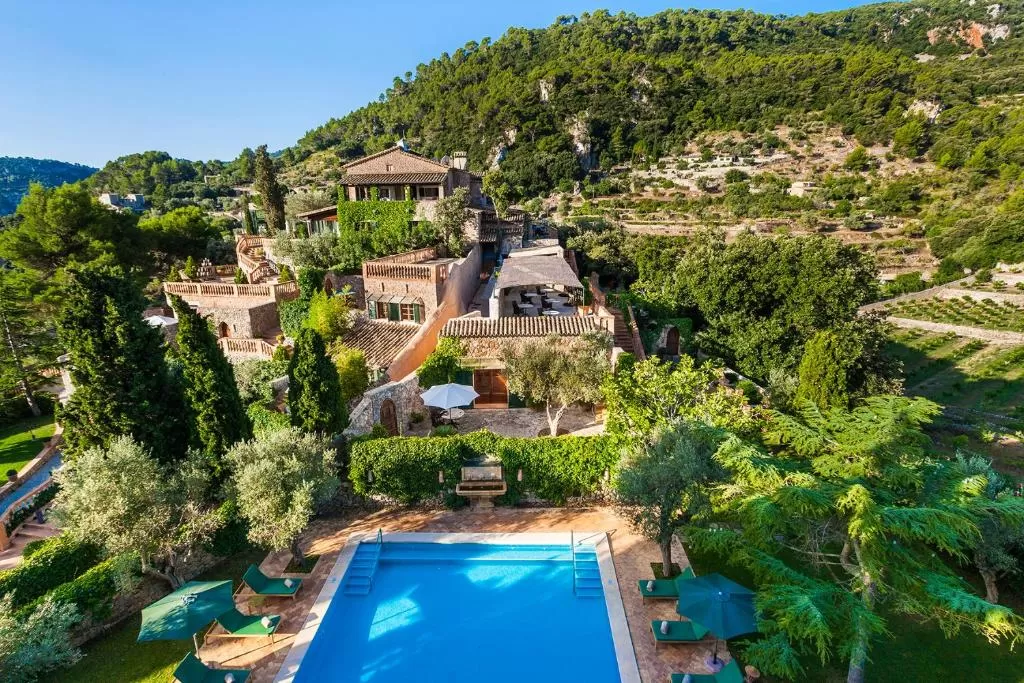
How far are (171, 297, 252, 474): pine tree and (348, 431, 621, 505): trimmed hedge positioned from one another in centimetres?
391

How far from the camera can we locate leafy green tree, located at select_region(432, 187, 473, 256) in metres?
32.3

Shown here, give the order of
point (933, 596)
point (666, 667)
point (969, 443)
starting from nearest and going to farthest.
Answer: point (933, 596)
point (666, 667)
point (969, 443)

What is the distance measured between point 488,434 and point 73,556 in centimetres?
1145

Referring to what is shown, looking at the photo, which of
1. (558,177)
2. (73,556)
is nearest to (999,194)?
(558,177)

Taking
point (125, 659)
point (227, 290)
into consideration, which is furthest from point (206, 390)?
point (227, 290)

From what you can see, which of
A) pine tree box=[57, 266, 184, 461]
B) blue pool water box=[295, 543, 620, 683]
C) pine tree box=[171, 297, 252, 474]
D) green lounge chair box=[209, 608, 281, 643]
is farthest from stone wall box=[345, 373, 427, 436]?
green lounge chair box=[209, 608, 281, 643]

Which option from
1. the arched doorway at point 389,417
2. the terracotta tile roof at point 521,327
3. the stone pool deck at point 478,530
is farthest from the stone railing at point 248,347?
the stone pool deck at point 478,530

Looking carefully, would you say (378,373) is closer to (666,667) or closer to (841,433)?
(666,667)

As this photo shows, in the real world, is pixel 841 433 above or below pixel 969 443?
above

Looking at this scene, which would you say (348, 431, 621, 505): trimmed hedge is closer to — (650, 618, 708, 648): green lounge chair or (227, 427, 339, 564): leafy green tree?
(227, 427, 339, 564): leafy green tree

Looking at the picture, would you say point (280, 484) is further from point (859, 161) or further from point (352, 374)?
point (859, 161)

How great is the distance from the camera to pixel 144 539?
35.7 ft

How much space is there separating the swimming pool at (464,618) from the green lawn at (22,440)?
68.8 feet

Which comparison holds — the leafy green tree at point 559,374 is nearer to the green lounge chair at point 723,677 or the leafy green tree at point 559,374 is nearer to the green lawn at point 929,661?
the green lounge chair at point 723,677
